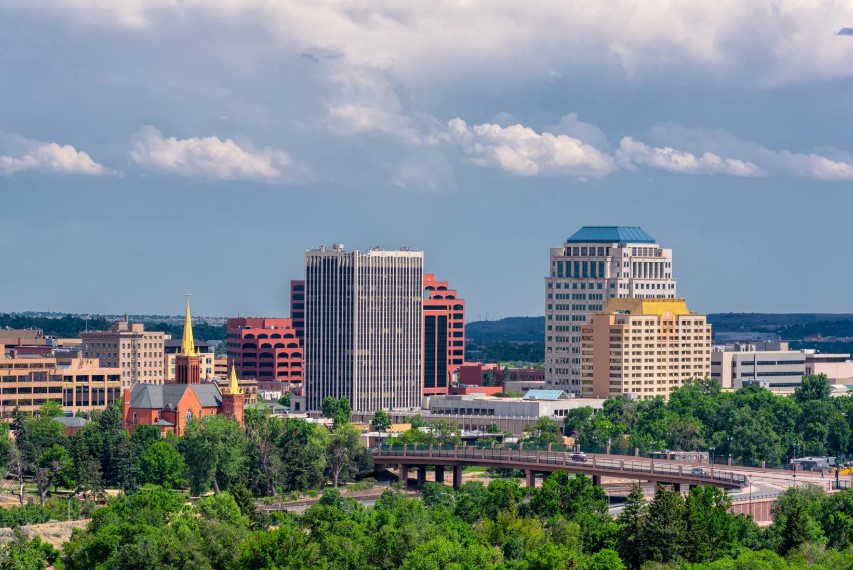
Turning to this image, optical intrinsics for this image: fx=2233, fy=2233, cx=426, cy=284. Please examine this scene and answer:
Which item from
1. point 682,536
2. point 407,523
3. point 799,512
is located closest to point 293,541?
point 407,523

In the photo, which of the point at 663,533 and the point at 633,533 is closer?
the point at 663,533

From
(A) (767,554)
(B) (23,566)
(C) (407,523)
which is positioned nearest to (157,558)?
(B) (23,566)

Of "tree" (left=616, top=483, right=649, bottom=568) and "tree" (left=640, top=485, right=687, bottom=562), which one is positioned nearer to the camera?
"tree" (left=640, top=485, right=687, bottom=562)

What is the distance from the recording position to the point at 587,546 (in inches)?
7702

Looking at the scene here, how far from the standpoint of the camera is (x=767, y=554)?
179 metres

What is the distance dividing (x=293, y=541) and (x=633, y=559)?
28892mm

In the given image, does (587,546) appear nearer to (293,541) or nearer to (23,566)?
(293,541)

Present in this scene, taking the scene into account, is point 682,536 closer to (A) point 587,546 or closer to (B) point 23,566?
(A) point 587,546

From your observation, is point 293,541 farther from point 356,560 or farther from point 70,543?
point 70,543

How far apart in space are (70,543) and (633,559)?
50374mm

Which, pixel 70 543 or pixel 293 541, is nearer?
pixel 293 541

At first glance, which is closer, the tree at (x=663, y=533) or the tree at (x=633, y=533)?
the tree at (x=663, y=533)

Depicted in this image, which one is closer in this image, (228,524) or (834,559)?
(834,559)

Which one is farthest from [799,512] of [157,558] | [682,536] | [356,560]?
[157,558]
